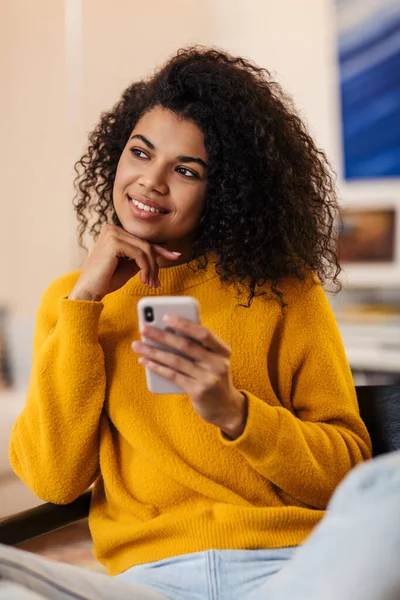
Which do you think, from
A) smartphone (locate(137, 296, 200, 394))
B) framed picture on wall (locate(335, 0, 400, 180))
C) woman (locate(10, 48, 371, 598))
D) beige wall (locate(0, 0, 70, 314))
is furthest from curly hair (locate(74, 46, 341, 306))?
beige wall (locate(0, 0, 70, 314))

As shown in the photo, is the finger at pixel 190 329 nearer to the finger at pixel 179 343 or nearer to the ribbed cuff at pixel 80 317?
the finger at pixel 179 343

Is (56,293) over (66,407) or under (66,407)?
over

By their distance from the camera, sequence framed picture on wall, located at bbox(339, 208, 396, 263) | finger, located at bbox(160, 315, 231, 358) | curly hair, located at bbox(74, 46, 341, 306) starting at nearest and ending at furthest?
finger, located at bbox(160, 315, 231, 358) < curly hair, located at bbox(74, 46, 341, 306) < framed picture on wall, located at bbox(339, 208, 396, 263)

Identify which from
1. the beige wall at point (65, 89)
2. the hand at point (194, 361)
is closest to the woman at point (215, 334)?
the hand at point (194, 361)

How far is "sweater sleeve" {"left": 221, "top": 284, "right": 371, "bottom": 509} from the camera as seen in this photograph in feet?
3.80

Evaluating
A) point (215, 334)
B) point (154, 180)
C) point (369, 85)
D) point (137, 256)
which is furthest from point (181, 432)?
point (369, 85)

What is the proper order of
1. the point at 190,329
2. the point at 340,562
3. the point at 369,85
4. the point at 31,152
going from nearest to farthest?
the point at 340,562
the point at 190,329
the point at 369,85
the point at 31,152

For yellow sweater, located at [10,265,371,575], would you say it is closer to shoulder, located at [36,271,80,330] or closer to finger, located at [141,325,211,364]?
shoulder, located at [36,271,80,330]

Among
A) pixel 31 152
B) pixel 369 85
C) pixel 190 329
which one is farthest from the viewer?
pixel 31 152

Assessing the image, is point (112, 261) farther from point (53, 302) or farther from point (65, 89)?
point (65, 89)

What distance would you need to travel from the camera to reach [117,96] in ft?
12.4

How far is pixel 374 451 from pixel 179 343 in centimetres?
50

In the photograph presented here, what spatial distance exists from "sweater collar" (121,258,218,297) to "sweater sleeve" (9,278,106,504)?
106 mm

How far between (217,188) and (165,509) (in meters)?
0.52
